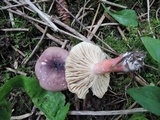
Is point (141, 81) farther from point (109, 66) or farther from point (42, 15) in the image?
point (42, 15)

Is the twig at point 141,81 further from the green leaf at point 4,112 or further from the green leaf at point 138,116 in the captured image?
the green leaf at point 4,112

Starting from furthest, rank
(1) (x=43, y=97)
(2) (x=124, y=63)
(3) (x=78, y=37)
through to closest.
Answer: (3) (x=78, y=37) → (1) (x=43, y=97) → (2) (x=124, y=63)

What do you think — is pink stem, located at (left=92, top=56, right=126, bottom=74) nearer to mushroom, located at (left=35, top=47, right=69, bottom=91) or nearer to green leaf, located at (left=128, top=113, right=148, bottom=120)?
mushroom, located at (left=35, top=47, right=69, bottom=91)

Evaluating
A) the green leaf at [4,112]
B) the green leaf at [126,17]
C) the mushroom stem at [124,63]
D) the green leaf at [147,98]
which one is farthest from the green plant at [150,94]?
the green leaf at [4,112]

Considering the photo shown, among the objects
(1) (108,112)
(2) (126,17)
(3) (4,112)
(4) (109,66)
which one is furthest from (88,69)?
(3) (4,112)

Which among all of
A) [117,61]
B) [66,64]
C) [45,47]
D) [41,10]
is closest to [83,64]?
[66,64]

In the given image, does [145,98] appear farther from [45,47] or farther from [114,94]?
[45,47]

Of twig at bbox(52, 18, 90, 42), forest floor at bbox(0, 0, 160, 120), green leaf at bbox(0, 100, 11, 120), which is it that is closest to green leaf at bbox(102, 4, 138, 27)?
forest floor at bbox(0, 0, 160, 120)
